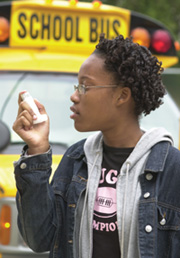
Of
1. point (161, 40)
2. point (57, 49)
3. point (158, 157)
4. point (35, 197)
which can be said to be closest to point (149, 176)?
point (158, 157)

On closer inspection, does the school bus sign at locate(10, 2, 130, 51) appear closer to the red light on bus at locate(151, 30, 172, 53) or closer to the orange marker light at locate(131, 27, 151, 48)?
the orange marker light at locate(131, 27, 151, 48)

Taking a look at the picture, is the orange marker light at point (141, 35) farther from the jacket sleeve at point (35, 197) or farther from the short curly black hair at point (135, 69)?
the jacket sleeve at point (35, 197)

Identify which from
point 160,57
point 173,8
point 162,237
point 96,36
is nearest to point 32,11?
point 96,36

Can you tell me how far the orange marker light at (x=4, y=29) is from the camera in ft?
17.2

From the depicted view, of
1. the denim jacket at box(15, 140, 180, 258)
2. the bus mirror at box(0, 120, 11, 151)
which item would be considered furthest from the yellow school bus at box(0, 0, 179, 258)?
the denim jacket at box(15, 140, 180, 258)

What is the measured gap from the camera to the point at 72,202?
2.29m

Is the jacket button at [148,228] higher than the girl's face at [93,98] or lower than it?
lower

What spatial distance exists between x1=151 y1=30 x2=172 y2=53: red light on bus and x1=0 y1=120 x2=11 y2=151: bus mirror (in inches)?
74.9

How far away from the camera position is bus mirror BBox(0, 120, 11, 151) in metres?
4.04

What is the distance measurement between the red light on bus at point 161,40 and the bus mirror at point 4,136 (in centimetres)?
190

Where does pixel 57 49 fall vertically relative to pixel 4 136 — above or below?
above

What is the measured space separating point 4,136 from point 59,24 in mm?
1561

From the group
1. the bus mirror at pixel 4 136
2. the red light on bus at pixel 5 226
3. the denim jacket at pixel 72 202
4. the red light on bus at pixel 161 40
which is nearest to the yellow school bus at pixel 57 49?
the red light on bus at pixel 161 40

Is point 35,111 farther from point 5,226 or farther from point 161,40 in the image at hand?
point 161,40
